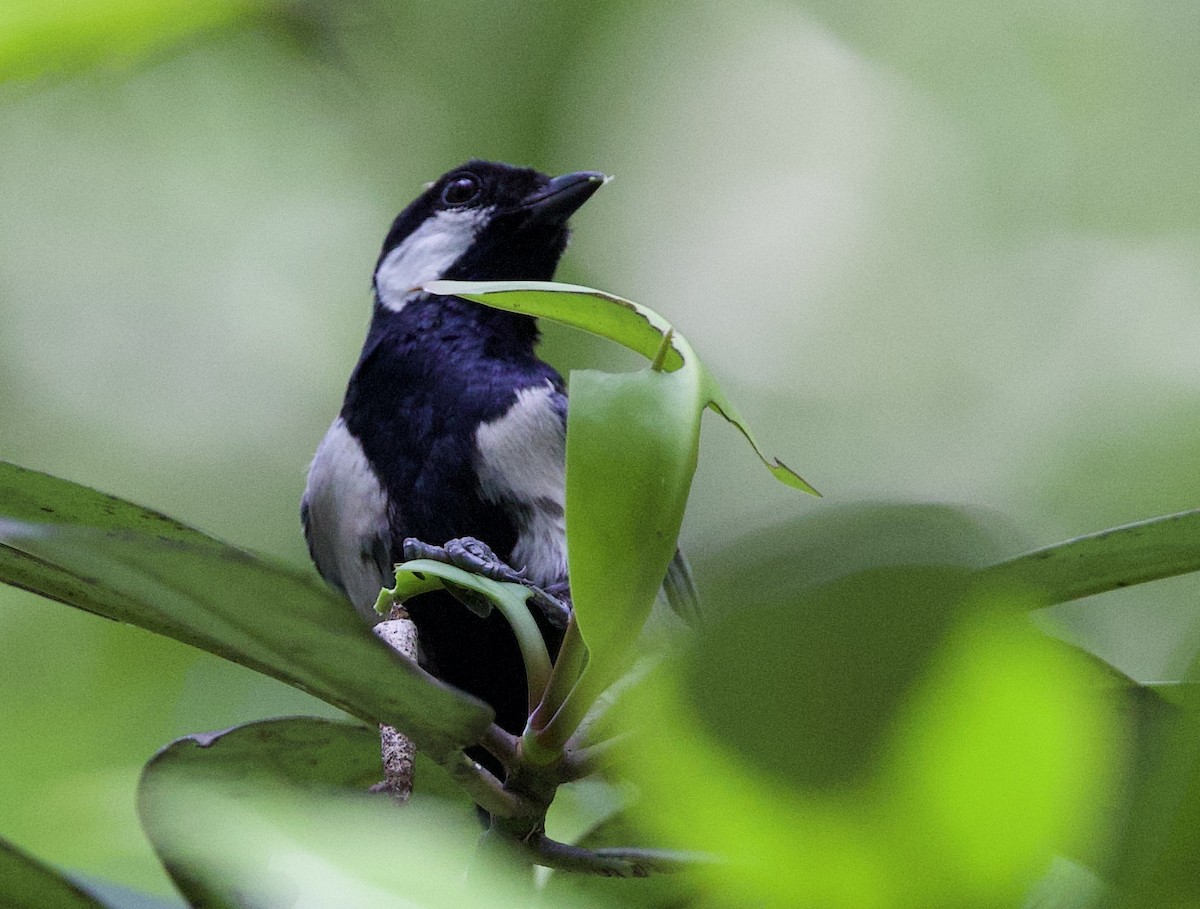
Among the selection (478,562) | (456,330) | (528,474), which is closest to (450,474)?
(528,474)

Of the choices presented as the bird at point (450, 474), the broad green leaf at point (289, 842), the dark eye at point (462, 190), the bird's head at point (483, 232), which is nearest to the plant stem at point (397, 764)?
A: the broad green leaf at point (289, 842)

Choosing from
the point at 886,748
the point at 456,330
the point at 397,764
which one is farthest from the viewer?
the point at 456,330

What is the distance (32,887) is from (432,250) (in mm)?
1233

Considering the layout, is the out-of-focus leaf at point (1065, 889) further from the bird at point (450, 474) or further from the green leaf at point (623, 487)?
the bird at point (450, 474)

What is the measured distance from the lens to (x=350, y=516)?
1256 mm

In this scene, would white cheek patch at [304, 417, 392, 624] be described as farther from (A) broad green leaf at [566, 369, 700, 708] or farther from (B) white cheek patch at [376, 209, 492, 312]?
(A) broad green leaf at [566, 369, 700, 708]

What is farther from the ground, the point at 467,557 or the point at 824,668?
the point at 824,668

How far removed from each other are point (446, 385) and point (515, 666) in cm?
28

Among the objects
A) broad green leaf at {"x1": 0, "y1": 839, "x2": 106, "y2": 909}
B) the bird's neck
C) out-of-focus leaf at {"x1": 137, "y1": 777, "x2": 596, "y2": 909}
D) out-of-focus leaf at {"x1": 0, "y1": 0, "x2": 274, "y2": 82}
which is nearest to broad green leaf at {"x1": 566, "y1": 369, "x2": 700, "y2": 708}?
out-of-focus leaf at {"x1": 137, "y1": 777, "x2": 596, "y2": 909}

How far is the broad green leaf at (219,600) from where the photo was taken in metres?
0.44

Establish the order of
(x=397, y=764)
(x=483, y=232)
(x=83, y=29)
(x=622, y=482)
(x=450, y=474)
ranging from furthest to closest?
(x=483, y=232) < (x=450, y=474) < (x=83, y=29) < (x=397, y=764) < (x=622, y=482)

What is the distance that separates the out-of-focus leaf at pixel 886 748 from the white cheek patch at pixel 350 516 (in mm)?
828

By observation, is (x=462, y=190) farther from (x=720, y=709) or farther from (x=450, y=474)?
(x=720, y=709)

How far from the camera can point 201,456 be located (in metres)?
1.92
